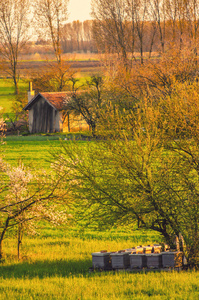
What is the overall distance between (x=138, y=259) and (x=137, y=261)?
6 cm

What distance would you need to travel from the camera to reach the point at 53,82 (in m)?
61.9

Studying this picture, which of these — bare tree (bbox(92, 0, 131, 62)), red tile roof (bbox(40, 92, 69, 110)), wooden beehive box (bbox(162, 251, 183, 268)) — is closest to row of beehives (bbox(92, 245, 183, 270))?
wooden beehive box (bbox(162, 251, 183, 268))

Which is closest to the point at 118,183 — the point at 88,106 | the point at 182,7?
the point at 88,106

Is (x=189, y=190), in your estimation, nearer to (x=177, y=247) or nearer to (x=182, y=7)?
(x=177, y=247)

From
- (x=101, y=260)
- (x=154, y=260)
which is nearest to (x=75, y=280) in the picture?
(x=101, y=260)

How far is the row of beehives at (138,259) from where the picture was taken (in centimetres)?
1030

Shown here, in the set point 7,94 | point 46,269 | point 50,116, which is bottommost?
point 46,269

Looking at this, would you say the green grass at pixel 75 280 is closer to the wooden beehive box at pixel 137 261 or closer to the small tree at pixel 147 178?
the wooden beehive box at pixel 137 261

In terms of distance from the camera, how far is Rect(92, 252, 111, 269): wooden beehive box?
423 inches

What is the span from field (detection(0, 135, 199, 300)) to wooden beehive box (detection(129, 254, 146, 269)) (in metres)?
0.38

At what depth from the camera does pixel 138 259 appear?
10.4m

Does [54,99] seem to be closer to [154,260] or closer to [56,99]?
[56,99]

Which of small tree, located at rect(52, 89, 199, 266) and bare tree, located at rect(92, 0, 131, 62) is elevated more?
bare tree, located at rect(92, 0, 131, 62)

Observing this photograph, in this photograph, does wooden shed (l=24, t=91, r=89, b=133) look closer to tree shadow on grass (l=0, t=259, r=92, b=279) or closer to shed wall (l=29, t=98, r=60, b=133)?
shed wall (l=29, t=98, r=60, b=133)
